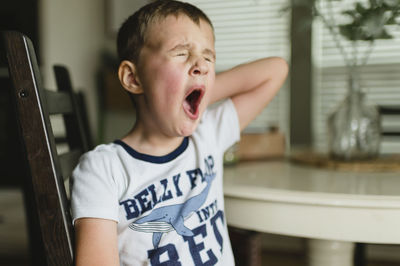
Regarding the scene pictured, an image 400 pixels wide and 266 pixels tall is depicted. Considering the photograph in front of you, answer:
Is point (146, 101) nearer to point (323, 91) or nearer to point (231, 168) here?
point (231, 168)

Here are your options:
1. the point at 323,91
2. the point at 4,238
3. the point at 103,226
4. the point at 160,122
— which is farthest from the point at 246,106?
the point at 4,238

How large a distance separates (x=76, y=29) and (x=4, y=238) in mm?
1455

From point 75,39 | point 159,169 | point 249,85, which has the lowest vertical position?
point 159,169

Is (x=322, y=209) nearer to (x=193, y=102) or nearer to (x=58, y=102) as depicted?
(x=193, y=102)

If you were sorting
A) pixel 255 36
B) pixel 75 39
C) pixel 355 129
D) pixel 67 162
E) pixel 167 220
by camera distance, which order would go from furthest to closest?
pixel 75 39 → pixel 255 36 → pixel 355 129 → pixel 67 162 → pixel 167 220

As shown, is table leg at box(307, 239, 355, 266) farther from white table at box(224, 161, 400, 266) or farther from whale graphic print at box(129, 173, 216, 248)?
whale graphic print at box(129, 173, 216, 248)

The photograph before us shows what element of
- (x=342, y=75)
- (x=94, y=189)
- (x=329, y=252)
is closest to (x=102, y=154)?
(x=94, y=189)

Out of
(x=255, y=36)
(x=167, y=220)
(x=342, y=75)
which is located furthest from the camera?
(x=255, y=36)

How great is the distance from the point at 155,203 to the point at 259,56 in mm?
2101

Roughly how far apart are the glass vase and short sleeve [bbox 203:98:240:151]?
0.43 meters

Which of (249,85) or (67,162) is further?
(249,85)

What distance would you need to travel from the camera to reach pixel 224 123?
0.99 m

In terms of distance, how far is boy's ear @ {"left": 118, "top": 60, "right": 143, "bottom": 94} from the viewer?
863mm

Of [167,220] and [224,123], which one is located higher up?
[224,123]
